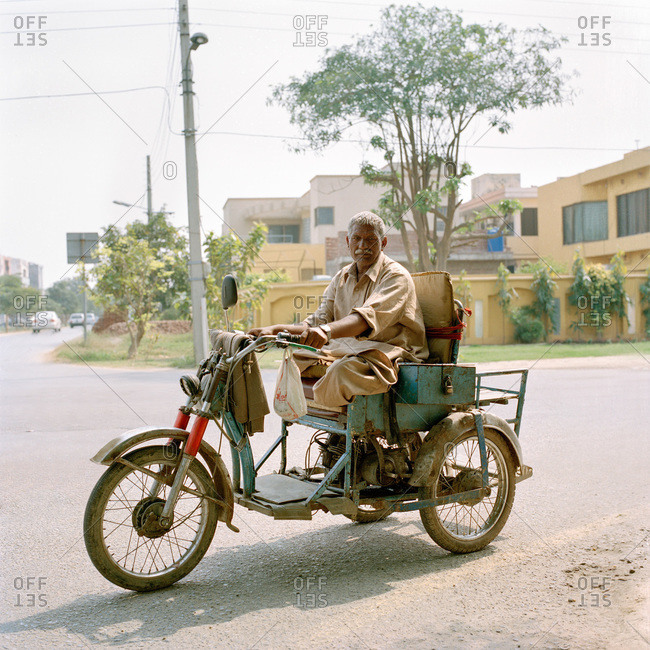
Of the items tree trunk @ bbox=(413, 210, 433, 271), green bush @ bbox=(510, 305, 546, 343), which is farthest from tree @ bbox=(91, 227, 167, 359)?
green bush @ bbox=(510, 305, 546, 343)

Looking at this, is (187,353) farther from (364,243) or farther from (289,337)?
(289,337)

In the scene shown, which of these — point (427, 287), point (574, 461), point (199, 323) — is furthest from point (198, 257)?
point (427, 287)

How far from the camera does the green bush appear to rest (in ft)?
83.6

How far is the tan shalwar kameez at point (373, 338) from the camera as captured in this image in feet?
13.2

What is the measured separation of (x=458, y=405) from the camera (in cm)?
450

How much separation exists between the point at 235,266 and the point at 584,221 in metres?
19.0

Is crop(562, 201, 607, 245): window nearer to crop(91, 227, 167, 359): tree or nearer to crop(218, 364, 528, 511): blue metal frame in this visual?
crop(91, 227, 167, 359): tree

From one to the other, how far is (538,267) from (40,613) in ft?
80.4

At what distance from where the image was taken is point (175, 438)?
3824mm

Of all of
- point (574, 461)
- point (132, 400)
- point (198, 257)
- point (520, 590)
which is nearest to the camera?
point (520, 590)

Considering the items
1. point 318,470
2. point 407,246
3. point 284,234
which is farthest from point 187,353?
point 284,234

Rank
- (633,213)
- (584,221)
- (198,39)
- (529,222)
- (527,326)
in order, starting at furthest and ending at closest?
(529,222) < (584,221) < (633,213) < (527,326) < (198,39)

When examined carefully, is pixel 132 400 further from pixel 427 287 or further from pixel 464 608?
pixel 464 608

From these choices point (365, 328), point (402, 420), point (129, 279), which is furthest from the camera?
point (129, 279)
